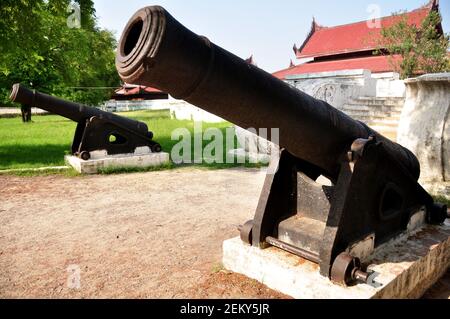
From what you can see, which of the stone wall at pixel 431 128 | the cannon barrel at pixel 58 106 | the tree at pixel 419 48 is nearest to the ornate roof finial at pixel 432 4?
the tree at pixel 419 48

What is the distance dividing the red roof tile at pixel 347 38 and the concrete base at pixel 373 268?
19.9m

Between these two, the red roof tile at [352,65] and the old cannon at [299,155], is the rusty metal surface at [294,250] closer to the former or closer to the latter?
the old cannon at [299,155]

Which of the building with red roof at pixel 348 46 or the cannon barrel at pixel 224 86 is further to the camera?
the building with red roof at pixel 348 46

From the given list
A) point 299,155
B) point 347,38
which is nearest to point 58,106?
point 299,155

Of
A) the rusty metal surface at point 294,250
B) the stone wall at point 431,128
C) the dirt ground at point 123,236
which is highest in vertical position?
the stone wall at point 431,128

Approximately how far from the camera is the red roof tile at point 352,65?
65.2ft

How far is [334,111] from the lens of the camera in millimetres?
2555

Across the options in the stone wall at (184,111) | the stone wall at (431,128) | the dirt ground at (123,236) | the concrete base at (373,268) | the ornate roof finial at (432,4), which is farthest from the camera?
the stone wall at (184,111)

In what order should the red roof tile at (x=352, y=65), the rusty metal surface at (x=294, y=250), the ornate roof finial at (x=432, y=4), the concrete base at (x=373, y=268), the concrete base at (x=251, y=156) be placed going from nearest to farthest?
the concrete base at (x=373, y=268), the rusty metal surface at (x=294, y=250), the concrete base at (x=251, y=156), the red roof tile at (x=352, y=65), the ornate roof finial at (x=432, y=4)

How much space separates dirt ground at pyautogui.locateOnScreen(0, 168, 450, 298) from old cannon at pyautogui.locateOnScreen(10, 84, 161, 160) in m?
1.01

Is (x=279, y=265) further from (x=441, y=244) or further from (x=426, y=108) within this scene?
(x=426, y=108)

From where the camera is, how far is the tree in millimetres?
15977

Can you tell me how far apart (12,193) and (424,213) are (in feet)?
19.2

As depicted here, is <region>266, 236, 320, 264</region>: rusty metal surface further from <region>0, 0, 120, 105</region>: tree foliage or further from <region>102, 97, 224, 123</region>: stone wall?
<region>102, 97, 224, 123</region>: stone wall
